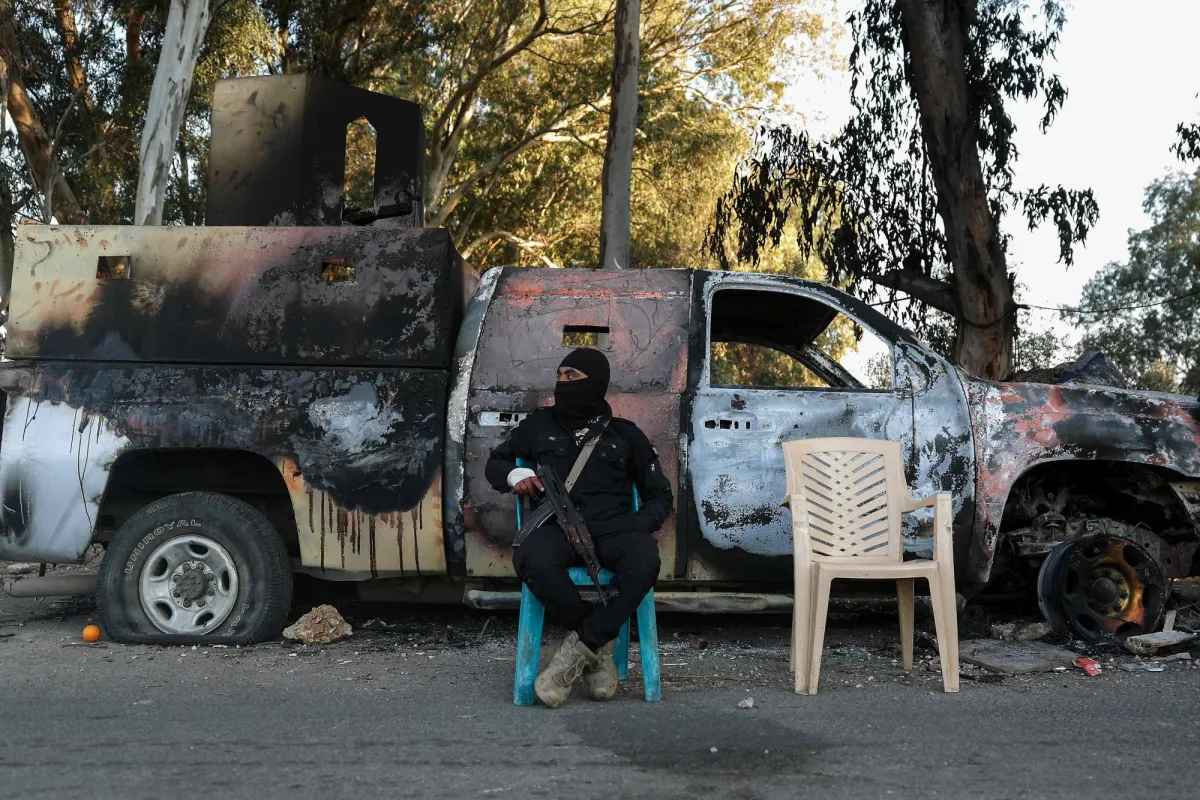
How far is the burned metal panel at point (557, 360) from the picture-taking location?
5824 mm

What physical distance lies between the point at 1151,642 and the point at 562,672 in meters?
3.13

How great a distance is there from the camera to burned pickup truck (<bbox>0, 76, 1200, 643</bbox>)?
5.84 metres

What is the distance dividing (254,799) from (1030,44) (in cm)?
1235

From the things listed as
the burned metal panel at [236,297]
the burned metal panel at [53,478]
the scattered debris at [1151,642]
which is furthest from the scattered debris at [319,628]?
the scattered debris at [1151,642]

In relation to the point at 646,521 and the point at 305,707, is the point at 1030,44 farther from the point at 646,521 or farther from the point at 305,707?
the point at 305,707

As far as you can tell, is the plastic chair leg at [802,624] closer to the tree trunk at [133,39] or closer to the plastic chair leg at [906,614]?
the plastic chair leg at [906,614]

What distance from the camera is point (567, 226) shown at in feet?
77.6

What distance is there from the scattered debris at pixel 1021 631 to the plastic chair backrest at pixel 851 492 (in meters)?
1.11

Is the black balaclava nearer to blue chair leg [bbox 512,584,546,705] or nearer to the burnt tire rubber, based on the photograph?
blue chair leg [bbox 512,584,546,705]

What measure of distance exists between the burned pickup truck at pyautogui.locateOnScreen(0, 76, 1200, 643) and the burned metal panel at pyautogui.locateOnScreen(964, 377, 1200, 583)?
0.01m

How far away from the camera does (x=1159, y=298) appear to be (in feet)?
107

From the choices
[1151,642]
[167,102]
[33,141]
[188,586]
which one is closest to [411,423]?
[188,586]

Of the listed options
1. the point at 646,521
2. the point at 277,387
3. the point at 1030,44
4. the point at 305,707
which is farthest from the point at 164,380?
the point at 1030,44

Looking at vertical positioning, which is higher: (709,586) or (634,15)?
(634,15)
